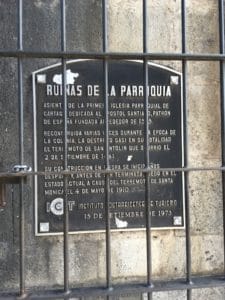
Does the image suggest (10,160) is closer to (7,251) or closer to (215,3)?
(7,251)

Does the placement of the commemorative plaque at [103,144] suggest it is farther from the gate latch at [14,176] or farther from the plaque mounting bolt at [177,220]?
the gate latch at [14,176]

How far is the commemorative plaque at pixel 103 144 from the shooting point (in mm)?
2680

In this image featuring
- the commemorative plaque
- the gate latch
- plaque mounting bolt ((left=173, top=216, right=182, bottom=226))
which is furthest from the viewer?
plaque mounting bolt ((left=173, top=216, right=182, bottom=226))

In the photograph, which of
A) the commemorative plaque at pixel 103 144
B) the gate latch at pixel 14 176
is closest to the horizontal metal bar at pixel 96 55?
the gate latch at pixel 14 176

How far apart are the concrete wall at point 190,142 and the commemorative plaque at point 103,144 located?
0.26 ft

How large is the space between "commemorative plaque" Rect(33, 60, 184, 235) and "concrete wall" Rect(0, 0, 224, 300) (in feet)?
0.26

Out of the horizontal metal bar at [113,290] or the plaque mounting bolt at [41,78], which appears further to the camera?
the plaque mounting bolt at [41,78]

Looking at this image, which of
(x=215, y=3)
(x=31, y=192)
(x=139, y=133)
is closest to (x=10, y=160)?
(x=31, y=192)

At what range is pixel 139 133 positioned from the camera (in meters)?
2.74

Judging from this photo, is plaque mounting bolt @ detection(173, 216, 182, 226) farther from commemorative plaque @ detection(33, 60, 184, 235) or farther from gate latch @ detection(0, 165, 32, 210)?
gate latch @ detection(0, 165, 32, 210)

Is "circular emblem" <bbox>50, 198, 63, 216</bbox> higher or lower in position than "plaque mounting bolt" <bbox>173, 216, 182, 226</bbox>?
higher

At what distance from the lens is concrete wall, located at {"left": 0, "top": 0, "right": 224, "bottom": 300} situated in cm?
268

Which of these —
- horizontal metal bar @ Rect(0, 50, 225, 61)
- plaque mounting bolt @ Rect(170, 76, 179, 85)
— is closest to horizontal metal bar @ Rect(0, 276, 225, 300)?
horizontal metal bar @ Rect(0, 50, 225, 61)

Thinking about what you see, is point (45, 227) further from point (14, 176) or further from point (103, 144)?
point (14, 176)
